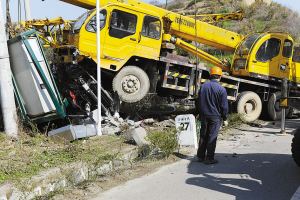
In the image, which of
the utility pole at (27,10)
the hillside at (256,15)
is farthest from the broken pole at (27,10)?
the hillside at (256,15)

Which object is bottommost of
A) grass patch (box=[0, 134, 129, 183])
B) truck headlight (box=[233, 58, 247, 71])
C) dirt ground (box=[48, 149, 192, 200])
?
dirt ground (box=[48, 149, 192, 200])

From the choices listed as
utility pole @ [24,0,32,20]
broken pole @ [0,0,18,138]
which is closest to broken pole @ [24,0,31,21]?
utility pole @ [24,0,32,20]

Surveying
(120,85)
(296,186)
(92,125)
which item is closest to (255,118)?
(120,85)

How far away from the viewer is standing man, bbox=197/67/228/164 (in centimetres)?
778

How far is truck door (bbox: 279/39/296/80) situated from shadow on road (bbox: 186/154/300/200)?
6453 mm

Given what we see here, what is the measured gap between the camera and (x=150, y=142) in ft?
26.7

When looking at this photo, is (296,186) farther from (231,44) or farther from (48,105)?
(231,44)

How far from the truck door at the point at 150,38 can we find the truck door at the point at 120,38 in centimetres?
23

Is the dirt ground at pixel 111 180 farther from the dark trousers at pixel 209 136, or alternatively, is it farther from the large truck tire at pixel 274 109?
the large truck tire at pixel 274 109

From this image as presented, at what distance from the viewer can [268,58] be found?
14.1 metres

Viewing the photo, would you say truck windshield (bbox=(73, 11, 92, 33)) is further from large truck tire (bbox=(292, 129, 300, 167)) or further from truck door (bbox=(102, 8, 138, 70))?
large truck tire (bbox=(292, 129, 300, 167))

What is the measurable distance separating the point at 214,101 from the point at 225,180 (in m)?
1.67

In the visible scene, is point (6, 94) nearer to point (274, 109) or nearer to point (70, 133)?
point (70, 133)

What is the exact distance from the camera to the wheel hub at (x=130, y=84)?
11.5 meters
